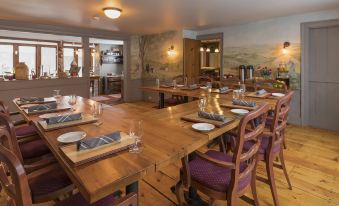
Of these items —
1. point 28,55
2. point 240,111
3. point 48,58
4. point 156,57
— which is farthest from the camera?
point 48,58

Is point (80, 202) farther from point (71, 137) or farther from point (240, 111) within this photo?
point (240, 111)

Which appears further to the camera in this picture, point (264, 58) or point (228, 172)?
point (264, 58)

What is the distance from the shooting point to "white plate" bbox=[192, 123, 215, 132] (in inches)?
61.9

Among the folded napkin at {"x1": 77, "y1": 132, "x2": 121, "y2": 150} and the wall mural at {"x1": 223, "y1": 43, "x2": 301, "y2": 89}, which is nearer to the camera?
the folded napkin at {"x1": 77, "y1": 132, "x2": 121, "y2": 150}

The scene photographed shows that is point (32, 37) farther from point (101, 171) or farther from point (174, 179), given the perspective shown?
point (101, 171)

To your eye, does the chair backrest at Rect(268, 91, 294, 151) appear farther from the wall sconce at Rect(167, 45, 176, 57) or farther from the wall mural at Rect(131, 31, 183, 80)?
the wall sconce at Rect(167, 45, 176, 57)

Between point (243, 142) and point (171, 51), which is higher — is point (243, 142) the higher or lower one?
the lower one

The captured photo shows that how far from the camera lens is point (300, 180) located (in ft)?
7.88

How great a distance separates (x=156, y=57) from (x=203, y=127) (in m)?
5.72

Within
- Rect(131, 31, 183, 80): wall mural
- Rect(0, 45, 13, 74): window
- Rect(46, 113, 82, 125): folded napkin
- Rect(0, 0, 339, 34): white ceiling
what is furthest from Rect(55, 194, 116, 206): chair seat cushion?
Rect(0, 45, 13, 74): window

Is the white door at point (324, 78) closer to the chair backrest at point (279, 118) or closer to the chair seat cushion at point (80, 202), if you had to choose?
the chair backrest at point (279, 118)

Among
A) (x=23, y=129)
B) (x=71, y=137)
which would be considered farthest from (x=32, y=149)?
(x=71, y=137)

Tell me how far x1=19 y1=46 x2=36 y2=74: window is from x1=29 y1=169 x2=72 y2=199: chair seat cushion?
8656 millimetres

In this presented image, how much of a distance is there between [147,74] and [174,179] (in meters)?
5.42
